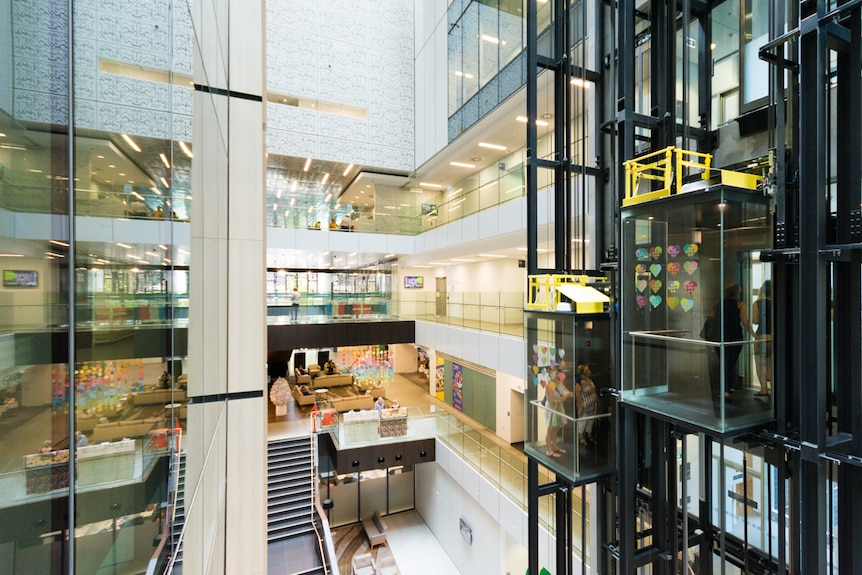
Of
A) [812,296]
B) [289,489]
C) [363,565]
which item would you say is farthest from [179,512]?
[289,489]

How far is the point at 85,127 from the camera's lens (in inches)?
45.9

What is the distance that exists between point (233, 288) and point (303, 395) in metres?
14.6

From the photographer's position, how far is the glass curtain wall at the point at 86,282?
77 centimetres

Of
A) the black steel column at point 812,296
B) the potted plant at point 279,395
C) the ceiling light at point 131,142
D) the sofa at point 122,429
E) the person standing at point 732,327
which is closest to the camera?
the sofa at point 122,429

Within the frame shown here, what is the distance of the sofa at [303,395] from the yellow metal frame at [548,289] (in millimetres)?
14487

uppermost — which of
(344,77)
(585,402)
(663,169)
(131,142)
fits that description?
(344,77)

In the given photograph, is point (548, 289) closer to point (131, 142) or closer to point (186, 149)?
point (186, 149)

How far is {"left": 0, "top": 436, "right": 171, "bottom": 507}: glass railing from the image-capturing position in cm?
76

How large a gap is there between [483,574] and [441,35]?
17.3m

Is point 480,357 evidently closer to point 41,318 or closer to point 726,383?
point 726,383

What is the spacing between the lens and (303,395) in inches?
698

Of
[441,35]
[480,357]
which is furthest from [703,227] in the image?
[441,35]

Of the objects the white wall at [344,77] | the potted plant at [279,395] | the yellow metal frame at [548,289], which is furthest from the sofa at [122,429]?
the potted plant at [279,395]

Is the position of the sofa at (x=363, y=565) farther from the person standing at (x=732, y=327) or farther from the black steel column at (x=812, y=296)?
the person standing at (x=732, y=327)
